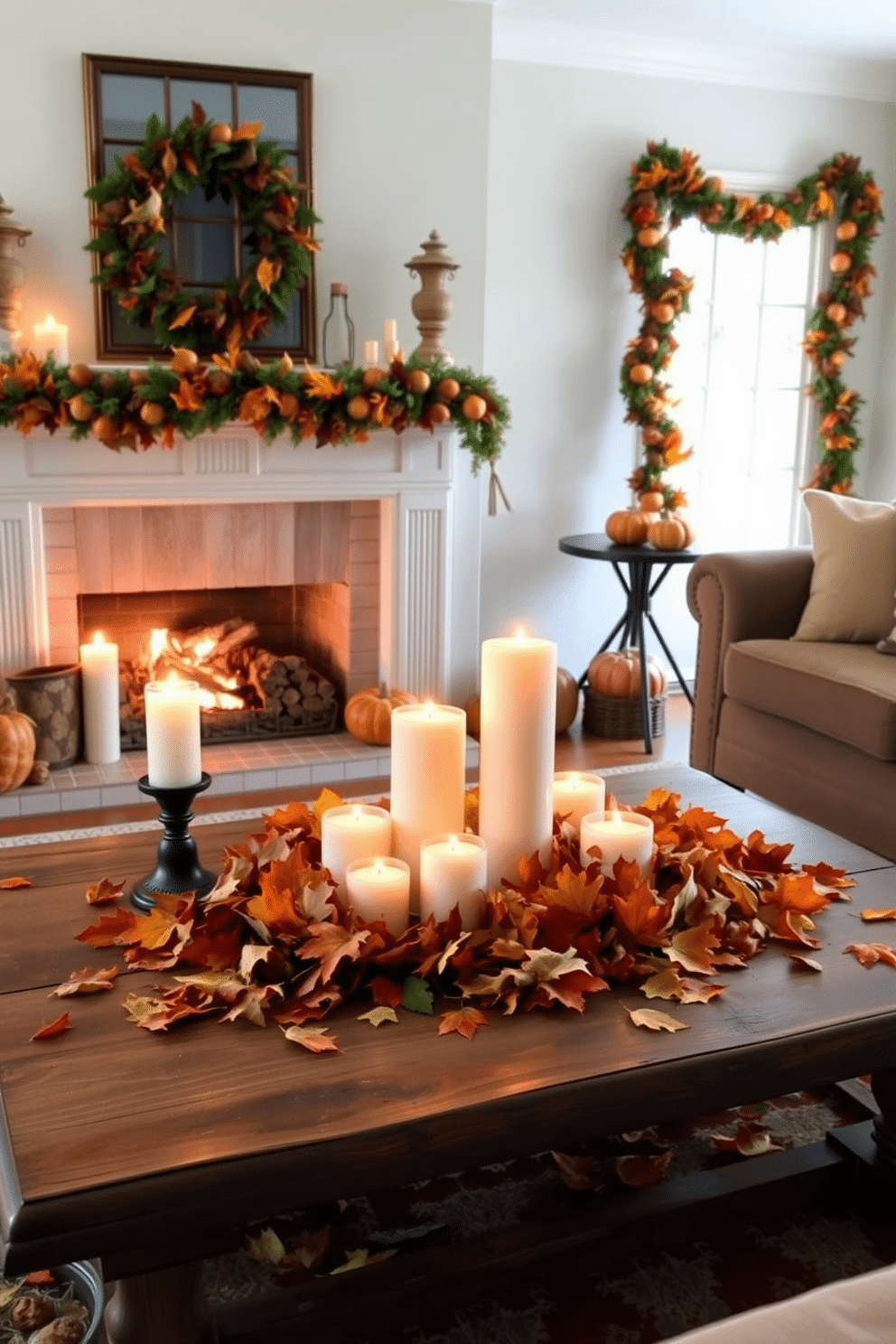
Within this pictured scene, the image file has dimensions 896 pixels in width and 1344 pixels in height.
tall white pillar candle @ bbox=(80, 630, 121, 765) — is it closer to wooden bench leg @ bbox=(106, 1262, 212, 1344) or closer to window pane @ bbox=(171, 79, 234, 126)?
window pane @ bbox=(171, 79, 234, 126)

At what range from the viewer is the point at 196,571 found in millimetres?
3896

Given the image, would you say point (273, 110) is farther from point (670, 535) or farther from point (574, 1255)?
point (574, 1255)

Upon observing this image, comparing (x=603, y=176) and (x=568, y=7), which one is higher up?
(x=568, y=7)

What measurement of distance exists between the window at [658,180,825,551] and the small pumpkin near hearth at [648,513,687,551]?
0.81 metres

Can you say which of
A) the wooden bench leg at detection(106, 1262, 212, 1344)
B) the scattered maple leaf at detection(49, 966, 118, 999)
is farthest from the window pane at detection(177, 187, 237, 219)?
the wooden bench leg at detection(106, 1262, 212, 1344)

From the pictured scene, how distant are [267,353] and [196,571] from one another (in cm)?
72

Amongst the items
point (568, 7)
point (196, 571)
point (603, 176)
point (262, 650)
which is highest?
point (568, 7)

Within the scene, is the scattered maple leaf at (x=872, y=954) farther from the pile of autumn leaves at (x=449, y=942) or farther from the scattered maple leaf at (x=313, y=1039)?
the scattered maple leaf at (x=313, y=1039)

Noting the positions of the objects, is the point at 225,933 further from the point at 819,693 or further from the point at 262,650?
the point at 262,650

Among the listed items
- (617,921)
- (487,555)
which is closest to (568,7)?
(487,555)

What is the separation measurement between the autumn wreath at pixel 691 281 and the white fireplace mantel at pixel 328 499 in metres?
0.84

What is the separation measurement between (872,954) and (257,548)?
2.74 metres

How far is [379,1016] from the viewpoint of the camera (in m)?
1.41

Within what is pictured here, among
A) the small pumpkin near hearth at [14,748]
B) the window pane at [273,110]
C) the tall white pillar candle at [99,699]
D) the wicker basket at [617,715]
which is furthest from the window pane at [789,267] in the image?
the small pumpkin near hearth at [14,748]
